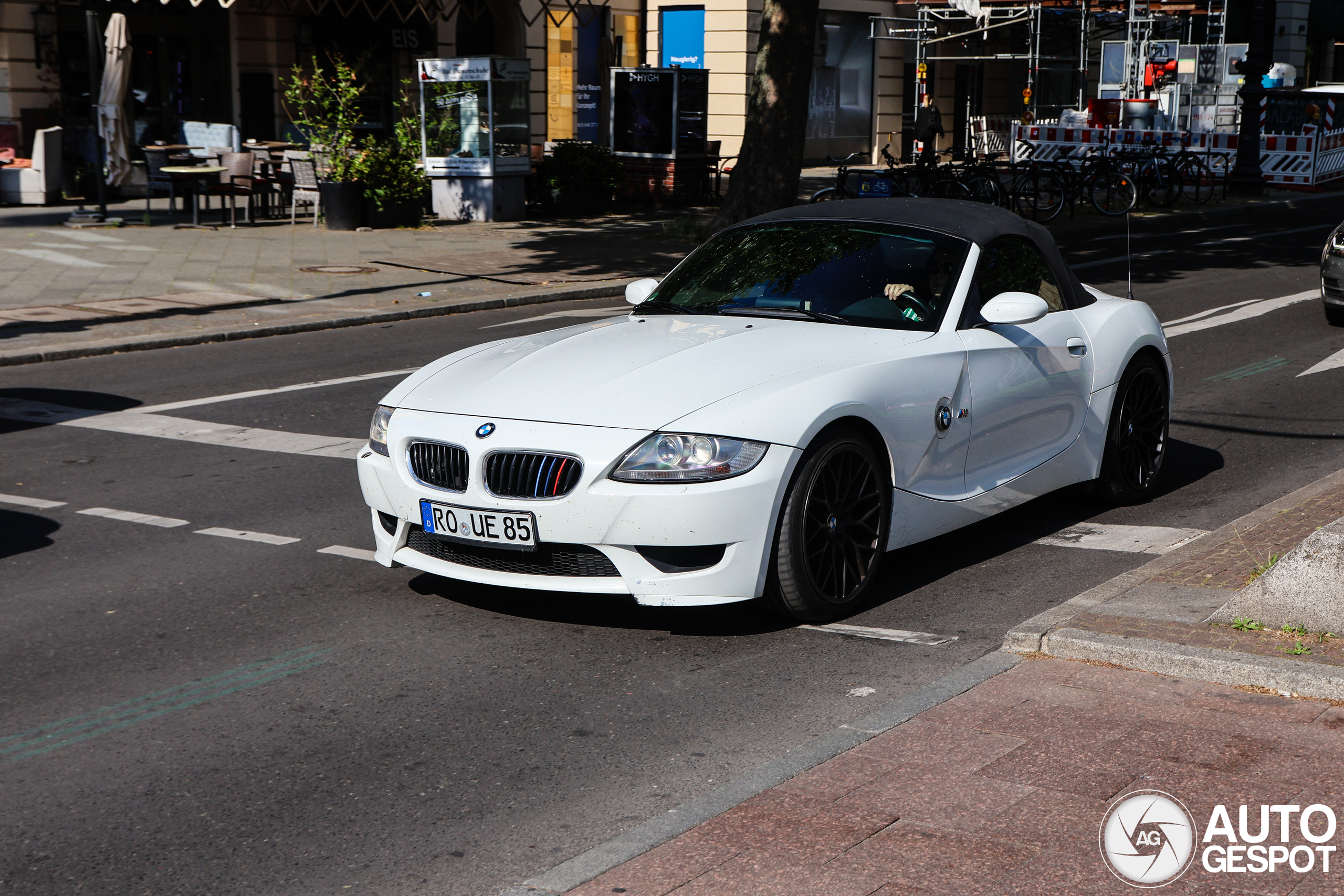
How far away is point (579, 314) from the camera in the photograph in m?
14.5

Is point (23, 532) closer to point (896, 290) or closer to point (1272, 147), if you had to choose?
point (896, 290)

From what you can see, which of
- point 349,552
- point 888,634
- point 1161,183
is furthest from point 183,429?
point 1161,183

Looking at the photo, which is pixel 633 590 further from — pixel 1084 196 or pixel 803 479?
pixel 1084 196

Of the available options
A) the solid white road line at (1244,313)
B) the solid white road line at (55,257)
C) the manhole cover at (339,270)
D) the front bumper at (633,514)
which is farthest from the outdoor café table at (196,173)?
the front bumper at (633,514)

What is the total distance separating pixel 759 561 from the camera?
196 inches

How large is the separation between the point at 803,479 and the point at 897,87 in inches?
1532

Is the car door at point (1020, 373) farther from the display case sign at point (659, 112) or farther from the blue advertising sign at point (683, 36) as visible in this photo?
the blue advertising sign at point (683, 36)

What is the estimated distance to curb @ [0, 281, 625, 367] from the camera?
11.8 m

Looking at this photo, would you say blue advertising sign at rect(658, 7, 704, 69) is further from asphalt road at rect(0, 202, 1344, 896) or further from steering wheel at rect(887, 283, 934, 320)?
steering wheel at rect(887, 283, 934, 320)

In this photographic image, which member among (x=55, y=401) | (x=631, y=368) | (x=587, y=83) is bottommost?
(x=55, y=401)

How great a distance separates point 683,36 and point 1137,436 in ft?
106

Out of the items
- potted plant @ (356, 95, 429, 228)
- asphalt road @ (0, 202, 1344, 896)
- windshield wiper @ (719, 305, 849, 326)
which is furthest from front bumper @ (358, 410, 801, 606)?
potted plant @ (356, 95, 429, 228)

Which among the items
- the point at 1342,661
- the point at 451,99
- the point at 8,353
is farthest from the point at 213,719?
the point at 451,99

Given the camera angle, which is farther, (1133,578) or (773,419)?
(1133,578)
